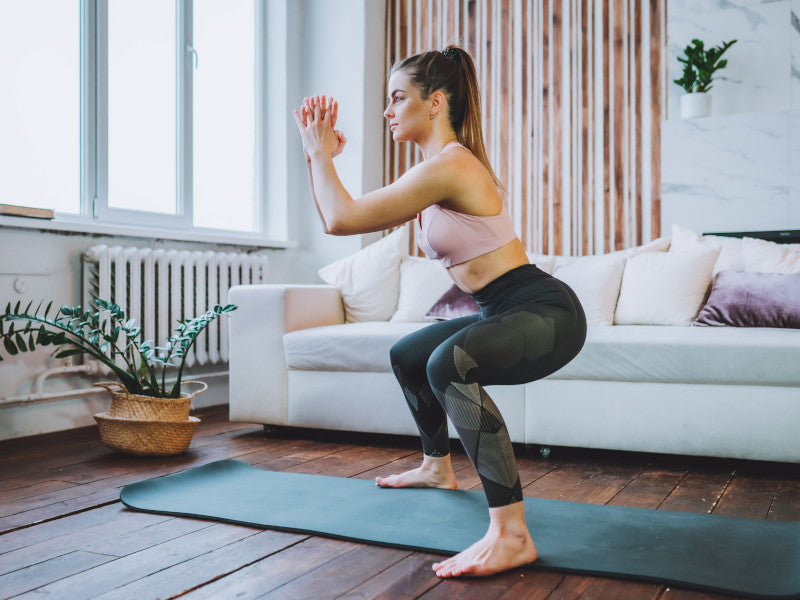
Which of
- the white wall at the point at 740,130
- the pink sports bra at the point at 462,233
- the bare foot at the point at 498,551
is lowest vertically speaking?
the bare foot at the point at 498,551

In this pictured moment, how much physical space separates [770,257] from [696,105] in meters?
1.01

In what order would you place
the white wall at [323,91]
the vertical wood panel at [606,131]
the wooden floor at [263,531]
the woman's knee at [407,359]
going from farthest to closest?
the white wall at [323,91]
the vertical wood panel at [606,131]
the woman's knee at [407,359]
the wooden floor at [263,531]

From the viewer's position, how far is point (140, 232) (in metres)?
3.22

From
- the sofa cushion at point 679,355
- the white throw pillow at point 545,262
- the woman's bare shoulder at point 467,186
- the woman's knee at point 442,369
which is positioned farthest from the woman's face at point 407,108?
the white throw pillow at point 545,262

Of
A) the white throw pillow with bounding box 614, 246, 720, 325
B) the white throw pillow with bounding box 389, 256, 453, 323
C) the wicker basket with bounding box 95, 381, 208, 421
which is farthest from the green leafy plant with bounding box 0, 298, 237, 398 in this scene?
the white throw pillow with bounding box 614, 246, 720, 325

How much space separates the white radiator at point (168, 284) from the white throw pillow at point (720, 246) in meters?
2.09

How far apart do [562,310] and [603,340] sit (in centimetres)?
95

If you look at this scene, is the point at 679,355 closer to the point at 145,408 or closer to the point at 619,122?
the point at 145,408

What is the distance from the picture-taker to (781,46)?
351cm

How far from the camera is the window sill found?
9.02 ft

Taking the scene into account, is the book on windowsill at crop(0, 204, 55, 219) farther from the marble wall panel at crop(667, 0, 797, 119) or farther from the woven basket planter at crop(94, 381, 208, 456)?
the marble wall panel at crop(667, 0, 797, 119)

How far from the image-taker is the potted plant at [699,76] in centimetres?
349

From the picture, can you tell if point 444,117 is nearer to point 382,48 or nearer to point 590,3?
point 590,3

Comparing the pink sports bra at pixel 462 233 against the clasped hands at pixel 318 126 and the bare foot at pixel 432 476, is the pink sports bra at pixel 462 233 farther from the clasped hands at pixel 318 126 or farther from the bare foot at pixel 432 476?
the bare foot at pixel 432 476
